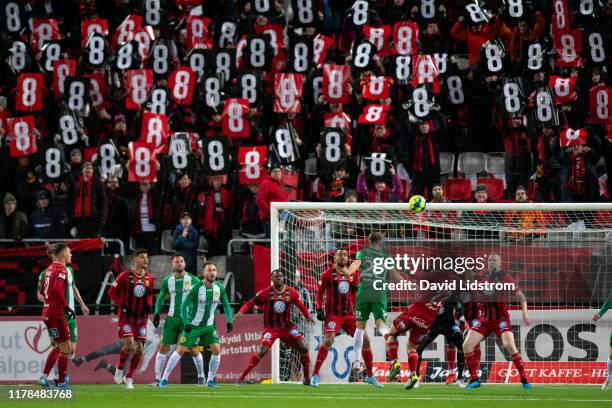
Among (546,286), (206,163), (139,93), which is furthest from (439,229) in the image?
(139,93)

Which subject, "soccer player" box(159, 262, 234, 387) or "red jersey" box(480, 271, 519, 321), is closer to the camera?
"red jersey" box(480, 271, 519, 321)

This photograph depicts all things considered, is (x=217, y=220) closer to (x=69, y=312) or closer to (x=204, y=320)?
(x=204, y=320)

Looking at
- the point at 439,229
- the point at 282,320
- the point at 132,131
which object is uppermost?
the point at 132,131

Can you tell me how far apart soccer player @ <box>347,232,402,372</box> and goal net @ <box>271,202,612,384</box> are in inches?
7.4

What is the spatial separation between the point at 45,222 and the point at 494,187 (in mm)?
7560

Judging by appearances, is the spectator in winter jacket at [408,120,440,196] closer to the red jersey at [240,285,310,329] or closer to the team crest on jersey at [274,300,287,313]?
the red jersey at [240,285,310,329]

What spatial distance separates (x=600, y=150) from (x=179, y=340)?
832cm

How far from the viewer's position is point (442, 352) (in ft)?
55.4

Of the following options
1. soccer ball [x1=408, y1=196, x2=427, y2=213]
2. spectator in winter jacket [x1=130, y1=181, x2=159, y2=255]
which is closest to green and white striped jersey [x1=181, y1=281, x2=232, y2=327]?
soccer ball [x1=408, y1=196, x2=427, y2=213]

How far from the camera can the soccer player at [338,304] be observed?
49.6ft

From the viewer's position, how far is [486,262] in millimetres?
15141

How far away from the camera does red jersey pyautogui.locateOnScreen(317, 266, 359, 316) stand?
15141 mm

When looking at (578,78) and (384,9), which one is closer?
(578,78)

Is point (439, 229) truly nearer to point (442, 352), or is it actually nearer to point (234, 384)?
point (442, 352)
